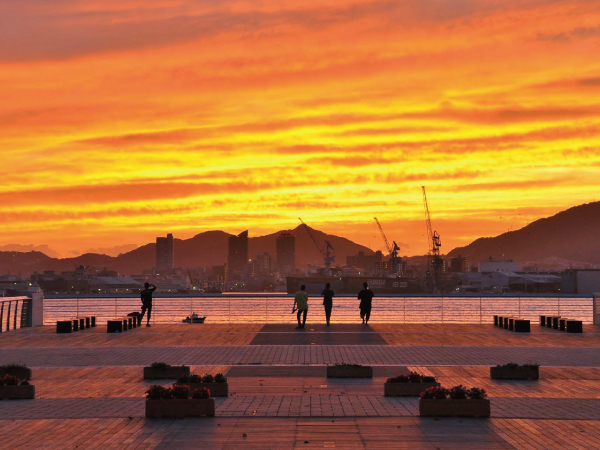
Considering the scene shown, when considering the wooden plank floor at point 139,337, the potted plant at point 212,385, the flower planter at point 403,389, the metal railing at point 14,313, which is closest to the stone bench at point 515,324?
the wooden plank floor at point 139,337

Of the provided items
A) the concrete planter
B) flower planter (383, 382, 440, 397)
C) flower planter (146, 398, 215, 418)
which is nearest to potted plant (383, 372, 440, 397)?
flower planter (383, 382, 440, 397)

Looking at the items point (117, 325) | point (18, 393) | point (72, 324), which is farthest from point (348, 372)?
point (72, 324)

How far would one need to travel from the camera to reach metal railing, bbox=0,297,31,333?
45487 millimetres

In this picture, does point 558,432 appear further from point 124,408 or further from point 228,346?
point 228,346

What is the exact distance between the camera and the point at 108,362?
30.4 metres

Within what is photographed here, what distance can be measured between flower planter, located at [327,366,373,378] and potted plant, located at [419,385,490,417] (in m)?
6.25

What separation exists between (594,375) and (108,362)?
15477 millimetres

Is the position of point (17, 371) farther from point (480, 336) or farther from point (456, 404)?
point (480, 336)

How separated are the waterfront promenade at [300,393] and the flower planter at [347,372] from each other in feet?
1.21

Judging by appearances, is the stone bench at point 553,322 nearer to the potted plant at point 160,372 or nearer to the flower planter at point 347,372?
the flower planter at point 347,372

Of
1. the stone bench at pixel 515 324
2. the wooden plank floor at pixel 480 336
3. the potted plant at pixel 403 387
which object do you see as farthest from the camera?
the stone bench at pixel 515 324

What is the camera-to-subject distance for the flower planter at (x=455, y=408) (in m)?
19.0

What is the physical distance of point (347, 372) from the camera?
83.4 ft

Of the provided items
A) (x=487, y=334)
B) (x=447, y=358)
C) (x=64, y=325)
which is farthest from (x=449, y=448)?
(x=64, y=325)
